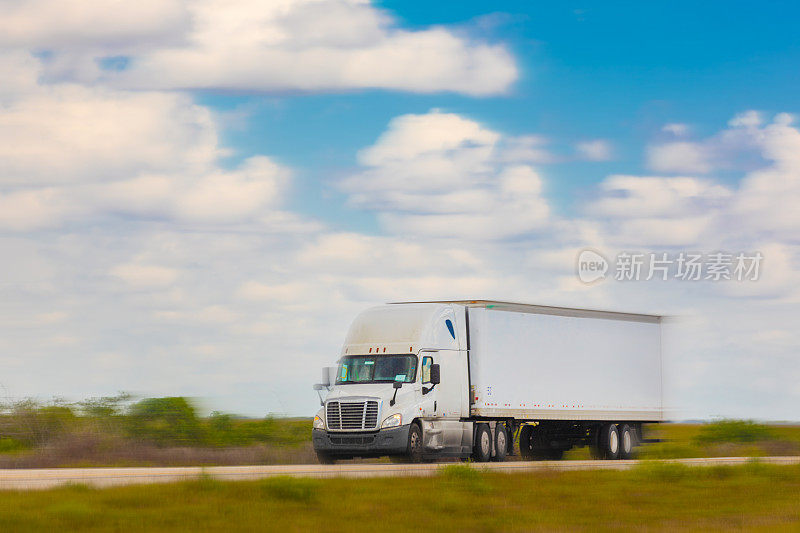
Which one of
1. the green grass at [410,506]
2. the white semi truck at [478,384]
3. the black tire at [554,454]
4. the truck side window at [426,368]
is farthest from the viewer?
the black tire at [554,454]

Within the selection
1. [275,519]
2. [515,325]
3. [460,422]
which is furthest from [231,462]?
[275,519]

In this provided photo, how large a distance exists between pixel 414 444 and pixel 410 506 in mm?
11621

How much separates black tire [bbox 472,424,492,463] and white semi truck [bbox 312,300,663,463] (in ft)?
0.11

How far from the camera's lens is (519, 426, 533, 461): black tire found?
3522cm

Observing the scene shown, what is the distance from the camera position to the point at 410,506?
18.2m

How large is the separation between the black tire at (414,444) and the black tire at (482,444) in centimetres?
222

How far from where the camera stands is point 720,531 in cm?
1678

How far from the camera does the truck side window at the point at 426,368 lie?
30.1 m

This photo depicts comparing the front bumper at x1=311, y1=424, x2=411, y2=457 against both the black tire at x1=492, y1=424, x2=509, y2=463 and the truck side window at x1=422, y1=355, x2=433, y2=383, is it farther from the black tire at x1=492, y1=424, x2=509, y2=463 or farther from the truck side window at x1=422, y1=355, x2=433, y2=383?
the black tire at x1=492, y1=424, x2=509, y2=463

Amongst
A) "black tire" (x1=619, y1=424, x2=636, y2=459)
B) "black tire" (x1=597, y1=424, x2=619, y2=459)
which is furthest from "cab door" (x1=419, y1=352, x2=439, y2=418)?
"black tire" (x1=619, y1=424, x2=636, y2=459)

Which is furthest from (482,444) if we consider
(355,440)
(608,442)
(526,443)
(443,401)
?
(608,442)

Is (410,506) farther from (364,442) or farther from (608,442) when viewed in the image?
(608,442)

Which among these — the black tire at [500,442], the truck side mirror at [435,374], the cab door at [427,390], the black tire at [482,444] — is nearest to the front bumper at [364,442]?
the cab door at [427,390]

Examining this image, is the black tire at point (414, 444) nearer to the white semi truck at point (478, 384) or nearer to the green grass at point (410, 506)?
the white semi truck at point (478, 384)
